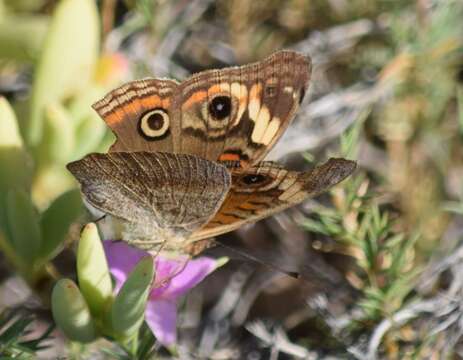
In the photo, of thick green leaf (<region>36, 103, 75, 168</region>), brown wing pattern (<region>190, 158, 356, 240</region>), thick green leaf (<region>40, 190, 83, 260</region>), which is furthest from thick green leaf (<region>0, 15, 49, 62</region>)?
brown wing pattern (<region>190, 158, 356, 240</region>)

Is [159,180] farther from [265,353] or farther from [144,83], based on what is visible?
[265,353]

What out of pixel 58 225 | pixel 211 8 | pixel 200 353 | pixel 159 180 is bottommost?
pixel 200 353

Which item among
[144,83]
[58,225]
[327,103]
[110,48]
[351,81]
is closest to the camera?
[144,83]

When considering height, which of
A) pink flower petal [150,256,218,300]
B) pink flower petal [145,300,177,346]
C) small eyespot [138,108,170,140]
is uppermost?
small eyespot [138,108,170,140]

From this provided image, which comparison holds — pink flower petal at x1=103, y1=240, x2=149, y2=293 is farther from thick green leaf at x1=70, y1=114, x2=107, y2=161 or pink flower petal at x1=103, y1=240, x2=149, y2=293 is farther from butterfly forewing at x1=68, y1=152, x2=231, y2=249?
thick green leaf at x1=70, y1=114, x2=107, y2=161

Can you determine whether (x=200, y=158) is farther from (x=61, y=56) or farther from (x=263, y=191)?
(x=61, y=56)

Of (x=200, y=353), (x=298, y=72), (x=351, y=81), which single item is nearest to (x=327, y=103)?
(x=351, y=81)
